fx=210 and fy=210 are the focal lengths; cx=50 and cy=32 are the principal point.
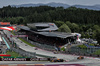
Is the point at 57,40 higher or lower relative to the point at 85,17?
lower

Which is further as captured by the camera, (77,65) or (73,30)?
(73,30)

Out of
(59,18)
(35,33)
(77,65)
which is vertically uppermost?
(59,18)

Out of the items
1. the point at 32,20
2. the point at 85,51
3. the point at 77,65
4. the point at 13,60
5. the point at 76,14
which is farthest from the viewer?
the point at 32,20

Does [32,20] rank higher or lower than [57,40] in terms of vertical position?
higher

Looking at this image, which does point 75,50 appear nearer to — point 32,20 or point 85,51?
point 85,51

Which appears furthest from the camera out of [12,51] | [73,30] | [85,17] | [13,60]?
[85,17]

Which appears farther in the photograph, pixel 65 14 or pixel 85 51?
pixel 65 14

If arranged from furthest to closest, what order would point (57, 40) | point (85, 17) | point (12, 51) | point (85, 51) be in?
1. point (85, 17)
2. point (57, 40)
3. point (12, 51)
4. point (85, 51)

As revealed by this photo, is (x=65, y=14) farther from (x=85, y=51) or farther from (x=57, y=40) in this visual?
(x=85, y=51)

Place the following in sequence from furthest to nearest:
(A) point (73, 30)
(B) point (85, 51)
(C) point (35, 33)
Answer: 1. (A) point (73, 30)
2. (C) point (35, 33)
3. (B) point (85, 51)

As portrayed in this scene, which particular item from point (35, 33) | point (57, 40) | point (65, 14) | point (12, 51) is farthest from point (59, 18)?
point (12, 51)

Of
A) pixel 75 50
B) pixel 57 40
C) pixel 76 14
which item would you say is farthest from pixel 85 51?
pixel 76 14
